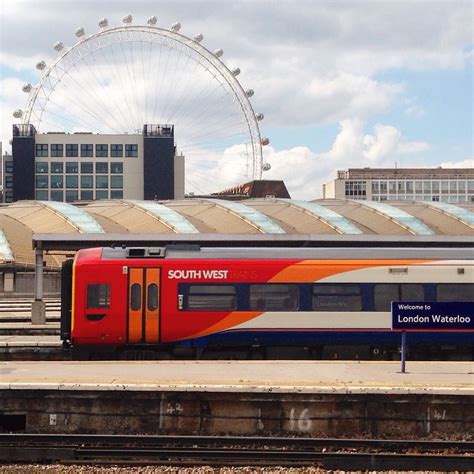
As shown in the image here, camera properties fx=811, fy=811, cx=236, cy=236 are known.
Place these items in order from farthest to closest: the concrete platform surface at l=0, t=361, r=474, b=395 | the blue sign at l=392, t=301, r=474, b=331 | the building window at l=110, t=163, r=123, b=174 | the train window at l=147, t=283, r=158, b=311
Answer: the building window at l=110, t=163, r=123, b=174 → the train window at l=147, t=283, r=158, b=311 → the blue sign at l=392, t=301, r=474, b=331 → the concrete platform surface at l=0, t=361, r=474, b=395

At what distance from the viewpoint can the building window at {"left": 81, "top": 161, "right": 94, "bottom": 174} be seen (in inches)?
4632

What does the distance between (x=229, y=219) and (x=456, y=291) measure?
3872 cm

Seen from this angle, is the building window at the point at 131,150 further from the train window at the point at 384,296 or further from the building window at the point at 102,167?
the train window at the point at 384,296

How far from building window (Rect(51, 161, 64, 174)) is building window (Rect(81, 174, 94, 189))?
3.32m

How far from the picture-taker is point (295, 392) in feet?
56.5

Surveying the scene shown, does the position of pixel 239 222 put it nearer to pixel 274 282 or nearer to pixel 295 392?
pixel 274 282

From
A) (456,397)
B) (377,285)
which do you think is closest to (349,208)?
(377,285)

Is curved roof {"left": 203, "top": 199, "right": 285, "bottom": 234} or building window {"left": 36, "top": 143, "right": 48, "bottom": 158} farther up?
building window {"left": 36, "top": 143, "right": 48, "bottom": 158}

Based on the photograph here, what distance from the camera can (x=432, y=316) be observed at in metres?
23.2

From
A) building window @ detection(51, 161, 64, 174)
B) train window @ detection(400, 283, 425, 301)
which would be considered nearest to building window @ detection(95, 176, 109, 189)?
building window @ detection(51, 161, 64, 174)

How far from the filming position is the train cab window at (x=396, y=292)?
77.5ft

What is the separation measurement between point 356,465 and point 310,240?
17.1m

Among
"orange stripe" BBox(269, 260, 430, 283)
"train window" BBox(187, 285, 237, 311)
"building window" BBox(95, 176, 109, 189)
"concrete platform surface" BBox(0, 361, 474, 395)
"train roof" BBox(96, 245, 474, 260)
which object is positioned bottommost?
"concrete platform surface" BBox(0, 361, 474, 395)

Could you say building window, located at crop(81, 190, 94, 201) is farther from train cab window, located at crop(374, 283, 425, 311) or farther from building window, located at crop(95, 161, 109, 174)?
train cab window, located at crop(374, 283, 425, 311)
